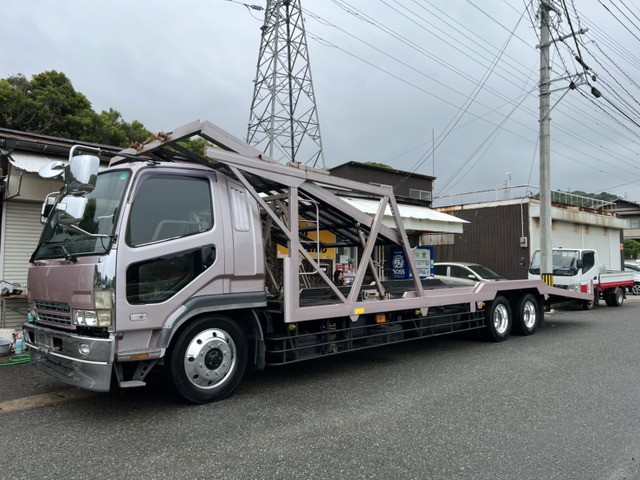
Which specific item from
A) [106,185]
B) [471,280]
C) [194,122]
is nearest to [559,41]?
[471,280]

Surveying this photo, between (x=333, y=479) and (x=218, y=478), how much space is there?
2.62 ft

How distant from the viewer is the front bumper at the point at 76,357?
3.95 metres

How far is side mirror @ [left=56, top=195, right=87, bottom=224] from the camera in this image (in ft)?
12.8

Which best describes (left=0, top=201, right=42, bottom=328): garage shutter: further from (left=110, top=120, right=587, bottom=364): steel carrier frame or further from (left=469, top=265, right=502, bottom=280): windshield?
(left=469, top=265, right=502, bottom=280): windshield

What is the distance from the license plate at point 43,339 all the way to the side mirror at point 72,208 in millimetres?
1397

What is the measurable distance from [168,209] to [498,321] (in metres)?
6.58

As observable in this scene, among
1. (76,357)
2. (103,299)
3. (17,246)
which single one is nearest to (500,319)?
(103,299)

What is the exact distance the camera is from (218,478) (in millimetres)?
3113

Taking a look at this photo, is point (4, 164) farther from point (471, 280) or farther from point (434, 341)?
point (471, 280)

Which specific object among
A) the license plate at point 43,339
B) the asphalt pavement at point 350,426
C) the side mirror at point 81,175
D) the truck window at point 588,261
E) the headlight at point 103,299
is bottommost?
the asphalt pavement at point 350,426

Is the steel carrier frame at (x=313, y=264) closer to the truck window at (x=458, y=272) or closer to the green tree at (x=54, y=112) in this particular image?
the truck window at (x=458, y=272)

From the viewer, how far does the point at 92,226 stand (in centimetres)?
441

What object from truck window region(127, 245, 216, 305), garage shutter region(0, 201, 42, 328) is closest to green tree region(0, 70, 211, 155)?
garage shutter region(0, 201, 42, 328)

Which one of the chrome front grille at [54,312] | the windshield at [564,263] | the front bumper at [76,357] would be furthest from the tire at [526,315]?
A: the chrome front grille at [54,312]
